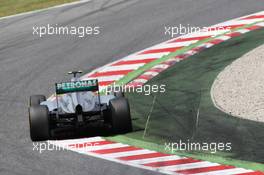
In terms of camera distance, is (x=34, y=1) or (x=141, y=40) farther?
(x=34, y=1)

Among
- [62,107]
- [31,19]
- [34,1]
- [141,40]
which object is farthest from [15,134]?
[34,1]

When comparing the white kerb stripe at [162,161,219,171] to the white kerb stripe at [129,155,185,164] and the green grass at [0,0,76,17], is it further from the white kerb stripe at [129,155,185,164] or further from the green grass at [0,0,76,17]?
the green grass at [0,0,76,17]

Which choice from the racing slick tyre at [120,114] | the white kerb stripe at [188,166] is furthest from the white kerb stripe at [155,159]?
the racing slick tyre at [120,114]

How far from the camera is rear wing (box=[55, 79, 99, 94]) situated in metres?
18.7

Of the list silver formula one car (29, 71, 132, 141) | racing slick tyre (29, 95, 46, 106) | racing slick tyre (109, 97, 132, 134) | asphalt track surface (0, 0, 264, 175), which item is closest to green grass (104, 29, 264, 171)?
racing slick tyre (109, 97, 132, 134)

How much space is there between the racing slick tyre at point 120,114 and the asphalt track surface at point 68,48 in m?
1.19

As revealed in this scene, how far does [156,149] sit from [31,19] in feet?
45.5

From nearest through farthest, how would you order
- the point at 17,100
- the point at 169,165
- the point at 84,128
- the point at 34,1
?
1. the point at 169,165
2. the point at 84,128
3. the point at 17,100
4. the point at 34,1

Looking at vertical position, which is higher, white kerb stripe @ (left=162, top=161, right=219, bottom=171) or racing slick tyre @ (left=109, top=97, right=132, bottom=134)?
racing slick tyre @ (left=109, top=97, right=132, bottom=134)

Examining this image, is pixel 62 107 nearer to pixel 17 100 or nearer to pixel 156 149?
pixel 156 149

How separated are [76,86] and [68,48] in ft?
28.0

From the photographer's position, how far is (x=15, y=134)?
767 inches

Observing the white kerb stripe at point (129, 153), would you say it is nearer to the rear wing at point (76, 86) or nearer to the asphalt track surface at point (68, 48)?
the asphalt track surface at point (68, 48)

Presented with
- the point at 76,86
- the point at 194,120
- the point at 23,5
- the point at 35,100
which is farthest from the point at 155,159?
the point at 23,5
